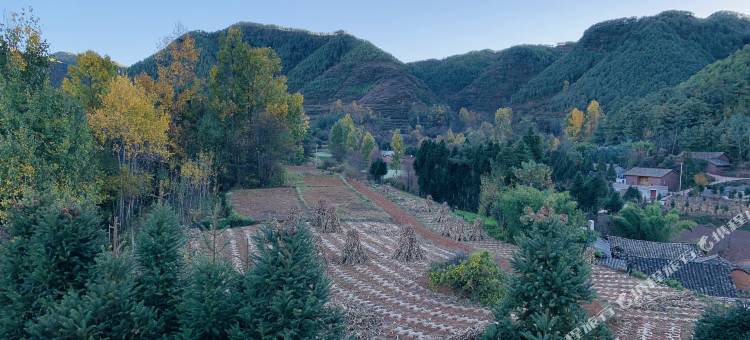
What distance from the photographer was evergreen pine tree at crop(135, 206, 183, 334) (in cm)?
537

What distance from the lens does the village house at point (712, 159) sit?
3897 centimetres

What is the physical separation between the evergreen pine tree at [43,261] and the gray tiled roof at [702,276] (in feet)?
48.6

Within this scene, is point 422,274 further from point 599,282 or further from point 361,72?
point 361,72

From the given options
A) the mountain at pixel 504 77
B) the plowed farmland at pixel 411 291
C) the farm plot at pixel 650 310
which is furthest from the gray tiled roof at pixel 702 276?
the mountain at pixel 504 77

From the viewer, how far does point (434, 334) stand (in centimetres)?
718

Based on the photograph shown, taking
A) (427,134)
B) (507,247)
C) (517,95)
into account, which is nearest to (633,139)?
(427,134)

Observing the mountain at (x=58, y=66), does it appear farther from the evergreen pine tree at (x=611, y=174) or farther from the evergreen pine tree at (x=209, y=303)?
the evergreen pine tree at (x=611, y=174)

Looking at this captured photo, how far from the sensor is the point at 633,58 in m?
74.7

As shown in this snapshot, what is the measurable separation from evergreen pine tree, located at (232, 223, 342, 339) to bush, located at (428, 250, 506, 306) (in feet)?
14.3

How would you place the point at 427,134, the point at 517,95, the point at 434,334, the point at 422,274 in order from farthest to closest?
the point at 517,95 → the point at 427,134 → the point at 422,274 → the point at 434,334

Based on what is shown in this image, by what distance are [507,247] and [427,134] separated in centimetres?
5207

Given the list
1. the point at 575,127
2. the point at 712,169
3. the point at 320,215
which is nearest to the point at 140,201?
the point at 320,215

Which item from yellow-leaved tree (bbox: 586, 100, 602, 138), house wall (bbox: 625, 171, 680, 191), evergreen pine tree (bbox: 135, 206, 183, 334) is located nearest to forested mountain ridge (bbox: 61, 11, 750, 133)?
yellow-leaved tree (bbox: 586, 100, 602, 138)

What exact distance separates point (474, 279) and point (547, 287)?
428cm
